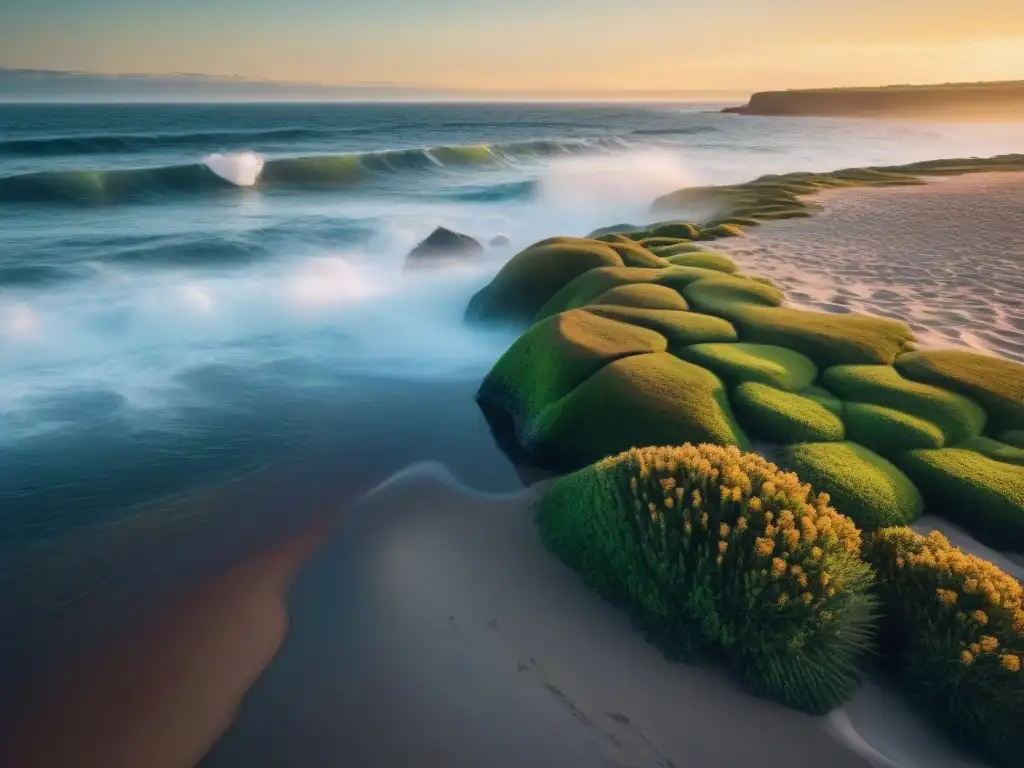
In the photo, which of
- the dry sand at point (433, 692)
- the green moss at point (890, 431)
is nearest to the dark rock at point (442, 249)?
the green moss at point (890, 431)

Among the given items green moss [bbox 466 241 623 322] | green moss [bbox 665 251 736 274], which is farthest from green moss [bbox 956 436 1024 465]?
green moss [bbox 466 241 623 322]

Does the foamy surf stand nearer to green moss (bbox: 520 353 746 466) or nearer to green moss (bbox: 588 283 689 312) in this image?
green moss (bbox: 588 283 689 312)

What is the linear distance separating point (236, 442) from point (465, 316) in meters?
5.34

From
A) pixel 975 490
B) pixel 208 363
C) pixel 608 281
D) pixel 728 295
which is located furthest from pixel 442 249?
pixel 975 490

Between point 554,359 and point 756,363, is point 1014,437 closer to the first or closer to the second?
point 756,363

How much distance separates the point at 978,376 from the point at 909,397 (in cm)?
97

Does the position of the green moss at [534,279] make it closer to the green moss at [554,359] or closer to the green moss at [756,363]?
the green moss at [554,359]

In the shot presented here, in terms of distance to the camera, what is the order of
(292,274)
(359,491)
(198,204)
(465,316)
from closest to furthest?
(359,491), (465,316), (292,274), (198,204)

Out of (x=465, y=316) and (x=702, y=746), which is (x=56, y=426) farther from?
(x=702, y=746)

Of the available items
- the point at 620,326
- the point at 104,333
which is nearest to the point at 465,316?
the point at 620,326

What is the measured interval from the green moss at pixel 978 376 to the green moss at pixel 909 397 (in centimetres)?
15

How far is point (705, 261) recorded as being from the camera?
1181 centimetres

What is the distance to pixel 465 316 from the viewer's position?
39.7ft

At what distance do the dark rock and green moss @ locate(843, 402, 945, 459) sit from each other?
12.2 metres
